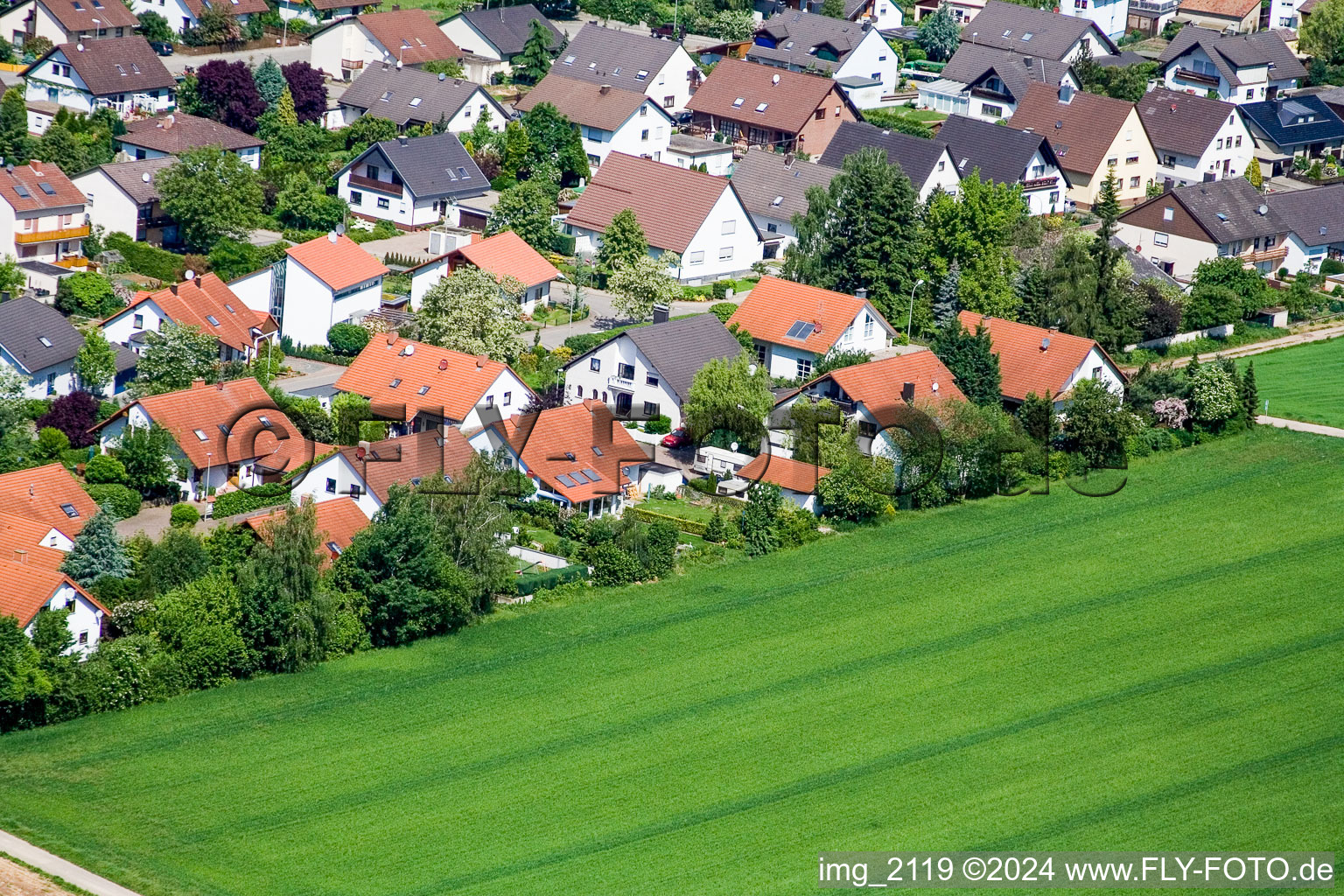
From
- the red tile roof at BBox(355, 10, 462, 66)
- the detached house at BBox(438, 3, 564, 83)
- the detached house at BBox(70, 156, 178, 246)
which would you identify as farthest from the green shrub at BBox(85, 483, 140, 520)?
the detached house at BBox(438, 3, 564, 83)

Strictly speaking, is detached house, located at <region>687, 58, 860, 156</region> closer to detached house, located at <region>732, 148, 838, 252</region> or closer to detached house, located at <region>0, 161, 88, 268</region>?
detached house, located at <region>732, 148, 838, 252</region>

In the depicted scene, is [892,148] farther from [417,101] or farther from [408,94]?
[408,94]

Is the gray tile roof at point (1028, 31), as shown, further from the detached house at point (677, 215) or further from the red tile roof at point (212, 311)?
the red tile roof at point (212, 311)

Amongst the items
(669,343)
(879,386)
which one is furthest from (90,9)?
(879,386)

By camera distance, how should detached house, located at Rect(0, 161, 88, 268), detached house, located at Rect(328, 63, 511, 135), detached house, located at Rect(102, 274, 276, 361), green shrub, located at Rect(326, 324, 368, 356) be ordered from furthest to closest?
detached house, located at Rect(328, 63, 511, 135) → detached house, located at Rect(0, 161, 88, 268) → green shrub, located at Rect(326, 324, 368, 356) → detached house, located at Rect(102, 274, 276, 361)

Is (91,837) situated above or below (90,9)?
below

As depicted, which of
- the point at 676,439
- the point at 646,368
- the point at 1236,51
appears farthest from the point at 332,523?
the point at 1236,51

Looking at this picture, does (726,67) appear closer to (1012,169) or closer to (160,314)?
(1012,169)
